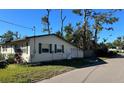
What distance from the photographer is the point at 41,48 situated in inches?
856

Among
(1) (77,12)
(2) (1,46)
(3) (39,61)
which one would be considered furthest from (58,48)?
(1) (77,12)

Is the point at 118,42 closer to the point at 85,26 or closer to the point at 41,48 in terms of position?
the point at 85,26

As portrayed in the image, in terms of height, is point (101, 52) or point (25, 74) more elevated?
point (101, 52)

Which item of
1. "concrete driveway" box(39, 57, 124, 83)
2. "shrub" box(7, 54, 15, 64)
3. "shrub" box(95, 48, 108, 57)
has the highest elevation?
"shrub" box(95, 48, 108, 57)

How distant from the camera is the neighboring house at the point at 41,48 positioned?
20.7 meters

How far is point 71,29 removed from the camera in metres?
38.1

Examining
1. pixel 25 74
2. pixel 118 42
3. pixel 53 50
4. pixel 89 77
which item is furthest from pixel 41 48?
pixel 118 42

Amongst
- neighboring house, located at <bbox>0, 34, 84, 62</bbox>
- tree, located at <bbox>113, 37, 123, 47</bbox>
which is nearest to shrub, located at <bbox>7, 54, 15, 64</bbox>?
neighboring house, located at <bbox>0, 34, 84, 62</bbox>

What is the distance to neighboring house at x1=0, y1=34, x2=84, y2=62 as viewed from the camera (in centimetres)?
2068

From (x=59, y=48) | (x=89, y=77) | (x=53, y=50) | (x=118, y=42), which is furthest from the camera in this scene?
(x=118, y=42)

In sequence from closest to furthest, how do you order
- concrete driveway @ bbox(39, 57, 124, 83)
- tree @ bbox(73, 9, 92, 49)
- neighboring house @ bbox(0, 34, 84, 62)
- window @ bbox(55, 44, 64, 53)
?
concrete driveway @ bbox(39, 57, 124, 83), neighboring house @ bbox(0, 34, 84, 62), window @ bbox(55, 44, 64, 53), tree @ bbox(73, 9, 92, 49)

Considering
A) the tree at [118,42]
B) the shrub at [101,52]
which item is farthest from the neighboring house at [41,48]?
Result: the tree at [118,42]

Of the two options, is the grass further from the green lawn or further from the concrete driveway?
the concrete driveway
